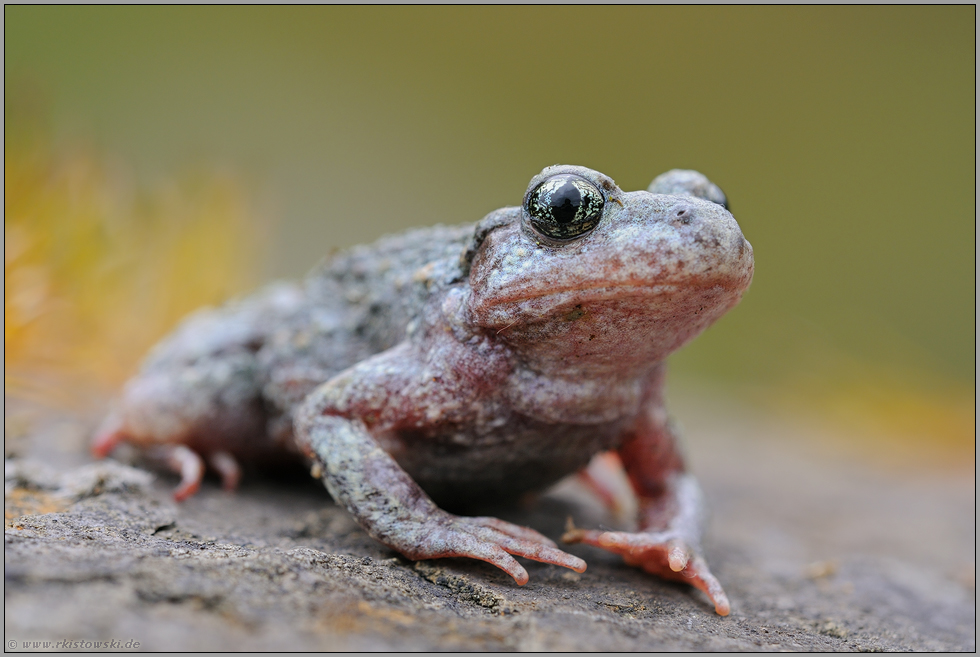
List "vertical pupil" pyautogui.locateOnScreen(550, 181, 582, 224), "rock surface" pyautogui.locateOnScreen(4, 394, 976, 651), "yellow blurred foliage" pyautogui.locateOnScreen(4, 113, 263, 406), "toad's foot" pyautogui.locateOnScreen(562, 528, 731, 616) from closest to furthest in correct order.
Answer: "rock surface" pyautogui.locateOnScreen(4, 394, 976, 651), "vertical pupil" pyautogui.locateOnScreen(550, 181, 582, 224), "toad's foot" pyautogui.locateOnScreen(562, 528, 731, 616), "yellow blurred foliage" pyautogui.locateOnScreen(4, 113, 263, 406)

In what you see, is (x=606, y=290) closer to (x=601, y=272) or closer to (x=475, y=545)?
(x=601, y=272)

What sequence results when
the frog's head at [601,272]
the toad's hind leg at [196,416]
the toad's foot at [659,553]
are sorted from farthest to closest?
the toad's hind leg at [196,416], the toad's foot at [659,553], the frog's head at [601,272]

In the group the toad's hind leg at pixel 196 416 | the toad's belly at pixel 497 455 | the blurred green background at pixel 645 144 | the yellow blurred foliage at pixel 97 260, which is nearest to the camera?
the toad's belly at pixel 497 455

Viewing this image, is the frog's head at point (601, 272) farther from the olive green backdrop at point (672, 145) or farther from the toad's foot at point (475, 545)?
the olive green backdrop at point (672, 145)

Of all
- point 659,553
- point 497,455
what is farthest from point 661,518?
point 497,455

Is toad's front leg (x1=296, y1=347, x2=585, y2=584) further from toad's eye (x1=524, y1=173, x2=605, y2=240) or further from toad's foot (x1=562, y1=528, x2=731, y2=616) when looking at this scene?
toad's eye (x1=524, y1=173, x2=605, y2=240)

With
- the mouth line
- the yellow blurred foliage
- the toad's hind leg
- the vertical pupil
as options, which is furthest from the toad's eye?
the yellow blurred foliage

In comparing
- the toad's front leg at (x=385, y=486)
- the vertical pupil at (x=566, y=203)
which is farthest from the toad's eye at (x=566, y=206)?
the toad's front leg at (x=385, y=486)
